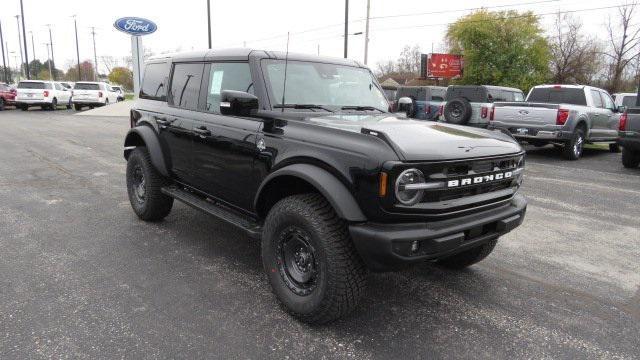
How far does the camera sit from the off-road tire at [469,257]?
3.85 m

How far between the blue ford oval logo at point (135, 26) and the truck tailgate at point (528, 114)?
14.5 meters

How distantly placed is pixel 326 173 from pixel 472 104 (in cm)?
1112

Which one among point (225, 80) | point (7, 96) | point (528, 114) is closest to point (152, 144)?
point (225, 80)

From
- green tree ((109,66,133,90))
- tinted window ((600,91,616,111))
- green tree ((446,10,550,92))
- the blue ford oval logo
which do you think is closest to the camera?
tinted window ((600,91,616,111))

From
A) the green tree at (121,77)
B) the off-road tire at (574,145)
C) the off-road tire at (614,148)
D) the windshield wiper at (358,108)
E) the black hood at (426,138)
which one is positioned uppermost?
the green tree at (121,77)

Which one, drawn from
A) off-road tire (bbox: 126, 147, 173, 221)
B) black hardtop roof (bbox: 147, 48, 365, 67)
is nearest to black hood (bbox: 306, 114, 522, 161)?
black hardtop roof (bbox: 147, 48, 365, 67)

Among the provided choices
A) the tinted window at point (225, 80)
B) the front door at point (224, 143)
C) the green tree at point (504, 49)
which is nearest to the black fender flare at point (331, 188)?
the front door at point (224, 143)

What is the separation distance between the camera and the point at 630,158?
9953 mm

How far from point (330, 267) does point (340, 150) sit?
2.38 feet

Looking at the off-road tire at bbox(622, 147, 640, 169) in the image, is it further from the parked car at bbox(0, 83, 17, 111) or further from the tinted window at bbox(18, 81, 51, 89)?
the parked car at bbox(0, 83, 17, 111)

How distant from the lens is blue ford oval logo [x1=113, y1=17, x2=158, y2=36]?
60.0ft

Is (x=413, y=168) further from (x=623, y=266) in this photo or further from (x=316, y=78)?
(x=623, y=266)

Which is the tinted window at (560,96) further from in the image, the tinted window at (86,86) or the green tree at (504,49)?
the green tree at (504,49)

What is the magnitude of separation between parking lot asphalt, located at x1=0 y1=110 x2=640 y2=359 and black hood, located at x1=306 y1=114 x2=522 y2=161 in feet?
3.83
